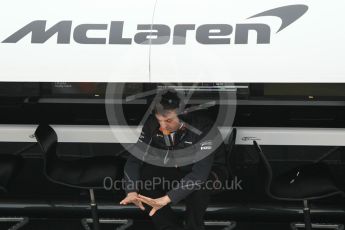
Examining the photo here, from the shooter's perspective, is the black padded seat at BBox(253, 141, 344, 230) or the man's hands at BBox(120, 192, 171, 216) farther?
the black padded seat at BBox(253, 141, 344, 230)

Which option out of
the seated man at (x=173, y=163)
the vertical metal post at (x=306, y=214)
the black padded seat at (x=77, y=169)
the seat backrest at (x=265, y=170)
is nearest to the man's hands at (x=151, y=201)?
the seated man at (x=173, y=163)

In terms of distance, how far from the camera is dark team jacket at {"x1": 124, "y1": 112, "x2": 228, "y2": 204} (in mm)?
2473

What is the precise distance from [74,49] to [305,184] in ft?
4.65

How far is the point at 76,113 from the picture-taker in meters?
2.98

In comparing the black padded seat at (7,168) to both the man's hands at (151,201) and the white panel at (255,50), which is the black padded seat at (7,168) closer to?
the man's hands at (151,201)

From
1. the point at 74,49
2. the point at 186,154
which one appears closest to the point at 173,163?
the point at 186,154

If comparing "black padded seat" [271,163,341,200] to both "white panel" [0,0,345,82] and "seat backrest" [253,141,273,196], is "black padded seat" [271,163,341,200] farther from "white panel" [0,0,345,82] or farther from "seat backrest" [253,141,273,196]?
"white panel" [0,0,345,82]

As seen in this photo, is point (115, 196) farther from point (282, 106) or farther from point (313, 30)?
point (313, 30)

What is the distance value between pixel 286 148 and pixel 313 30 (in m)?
1.64

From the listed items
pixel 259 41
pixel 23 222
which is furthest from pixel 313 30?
pixel 23 222

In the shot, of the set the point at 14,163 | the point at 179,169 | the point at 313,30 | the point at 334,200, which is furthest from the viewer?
the point at 334,200

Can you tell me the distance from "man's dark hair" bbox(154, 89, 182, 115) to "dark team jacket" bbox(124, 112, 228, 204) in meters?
0.15

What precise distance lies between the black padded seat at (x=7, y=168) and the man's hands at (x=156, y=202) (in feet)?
2.79

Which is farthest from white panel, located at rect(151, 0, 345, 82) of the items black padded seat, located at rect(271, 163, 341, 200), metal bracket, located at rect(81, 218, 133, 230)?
metal bracket, located at rect(81, 218, 133, 230)
